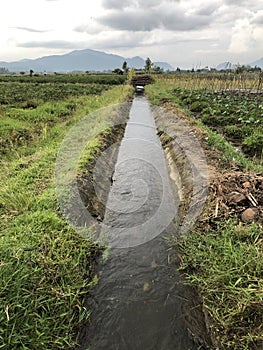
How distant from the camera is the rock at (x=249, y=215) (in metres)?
4.57

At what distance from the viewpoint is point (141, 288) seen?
165 inches

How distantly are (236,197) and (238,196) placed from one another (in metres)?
0.04

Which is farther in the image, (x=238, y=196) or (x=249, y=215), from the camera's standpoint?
(x=238, y=196)

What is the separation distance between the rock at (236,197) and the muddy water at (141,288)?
1418mm

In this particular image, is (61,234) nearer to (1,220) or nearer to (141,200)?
(1,220)

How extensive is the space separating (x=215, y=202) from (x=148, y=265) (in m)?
1.71

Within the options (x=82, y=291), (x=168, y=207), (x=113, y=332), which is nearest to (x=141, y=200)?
(x=168, y=207)

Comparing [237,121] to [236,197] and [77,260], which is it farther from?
[77,260]

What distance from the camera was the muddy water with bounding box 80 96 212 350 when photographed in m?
3.39

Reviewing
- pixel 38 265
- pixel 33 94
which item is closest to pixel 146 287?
pixel 38 265

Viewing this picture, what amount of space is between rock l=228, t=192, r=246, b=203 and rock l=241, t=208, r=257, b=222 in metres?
0.32

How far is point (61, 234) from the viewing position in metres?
4.43

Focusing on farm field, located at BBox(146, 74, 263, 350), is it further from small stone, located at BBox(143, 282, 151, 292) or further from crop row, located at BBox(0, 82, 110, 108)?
crop row, located at BBox(0, 82, 110, 108)

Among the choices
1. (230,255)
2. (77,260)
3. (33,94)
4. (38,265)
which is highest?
(33,94)
